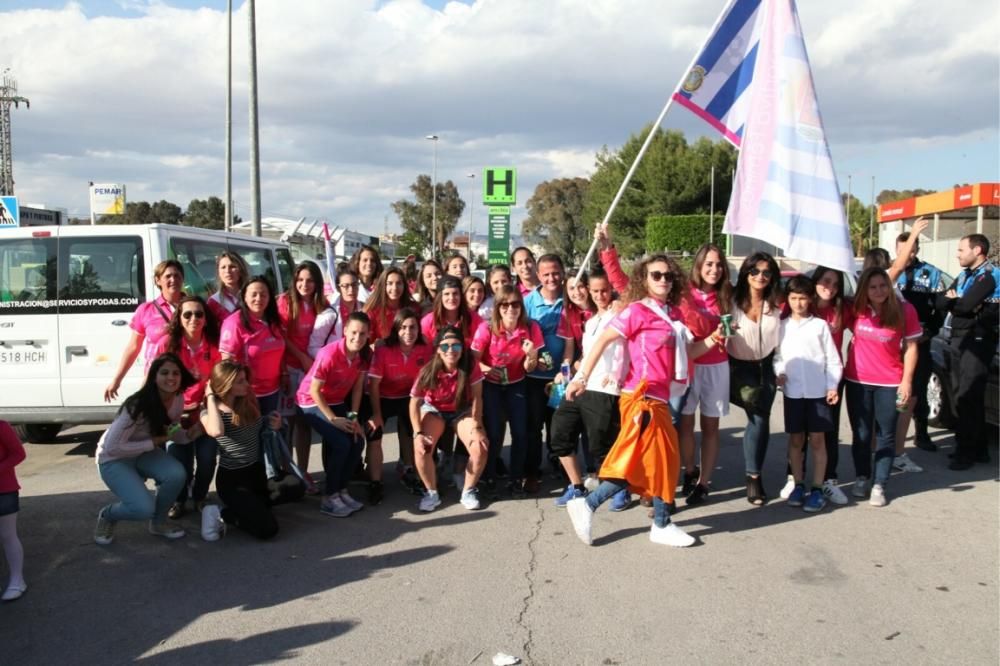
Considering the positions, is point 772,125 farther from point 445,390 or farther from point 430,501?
point 430,501

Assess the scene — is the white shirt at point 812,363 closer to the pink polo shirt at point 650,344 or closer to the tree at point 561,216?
the pink polo shirt at point 650,344

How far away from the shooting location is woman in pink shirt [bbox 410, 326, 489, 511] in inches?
210

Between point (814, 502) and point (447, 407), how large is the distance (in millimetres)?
2662

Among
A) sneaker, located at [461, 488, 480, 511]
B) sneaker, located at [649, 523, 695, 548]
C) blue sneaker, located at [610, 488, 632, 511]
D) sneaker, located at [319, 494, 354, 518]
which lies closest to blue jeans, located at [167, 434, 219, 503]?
sneaker, located at [319, 494, 354, 518]

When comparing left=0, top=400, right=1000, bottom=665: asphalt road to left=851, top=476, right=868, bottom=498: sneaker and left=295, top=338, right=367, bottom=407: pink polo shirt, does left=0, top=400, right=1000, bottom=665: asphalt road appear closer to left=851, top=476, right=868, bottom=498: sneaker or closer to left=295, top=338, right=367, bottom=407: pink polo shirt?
left=851, top=476, right=868, bottom=498: sneaker

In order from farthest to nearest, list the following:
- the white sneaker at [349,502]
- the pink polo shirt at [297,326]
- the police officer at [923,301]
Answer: the police officer at [923,301], the pink polo shirt at [297,326], the white sneaker at [349,502]

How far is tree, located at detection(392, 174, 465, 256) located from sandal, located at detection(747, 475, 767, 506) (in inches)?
2136

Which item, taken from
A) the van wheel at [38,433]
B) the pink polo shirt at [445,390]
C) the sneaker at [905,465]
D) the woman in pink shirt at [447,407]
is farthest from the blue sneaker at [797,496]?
the van wheel at [38,433]

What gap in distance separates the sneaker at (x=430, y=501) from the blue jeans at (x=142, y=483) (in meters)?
1.59

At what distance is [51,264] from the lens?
20.6ft

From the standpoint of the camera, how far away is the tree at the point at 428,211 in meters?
61.8

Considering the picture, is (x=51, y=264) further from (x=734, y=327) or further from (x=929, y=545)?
(x=929, y=545)

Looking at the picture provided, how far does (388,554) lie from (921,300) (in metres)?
5.23

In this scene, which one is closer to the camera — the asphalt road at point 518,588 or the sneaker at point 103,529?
the asphalt road at point 518,588
